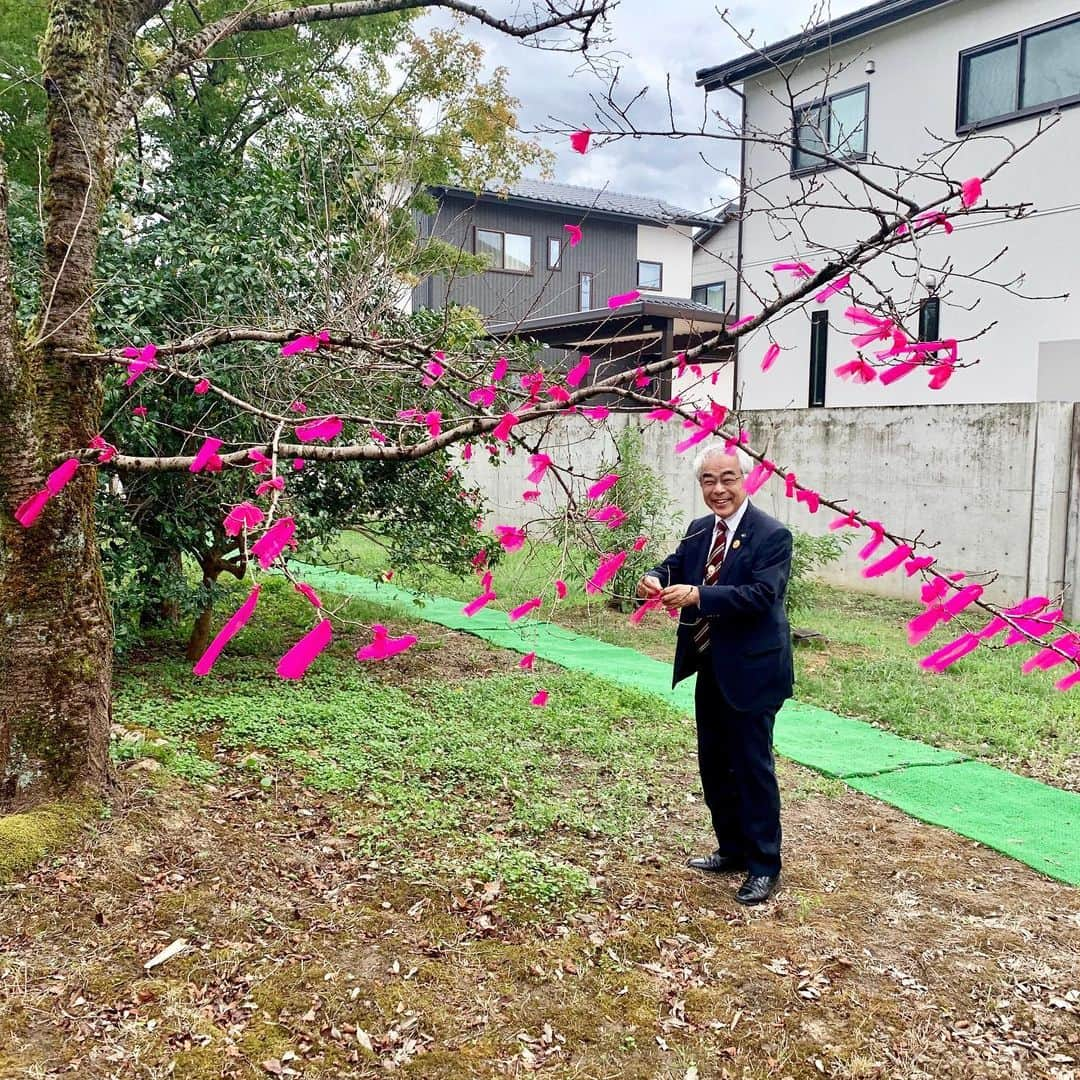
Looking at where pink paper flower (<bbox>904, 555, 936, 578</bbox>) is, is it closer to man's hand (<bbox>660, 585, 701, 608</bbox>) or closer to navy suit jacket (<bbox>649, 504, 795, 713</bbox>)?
navy suit jacket (<bbox>649, 504, 795, 713</bbox>)

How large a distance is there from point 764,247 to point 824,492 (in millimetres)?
4374

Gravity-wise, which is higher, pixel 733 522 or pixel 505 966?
pixel 733 522

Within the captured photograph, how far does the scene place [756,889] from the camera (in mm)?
3096

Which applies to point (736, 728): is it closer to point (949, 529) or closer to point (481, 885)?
point (481, 885)

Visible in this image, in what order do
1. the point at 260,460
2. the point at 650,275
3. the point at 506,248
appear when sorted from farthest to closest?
the point at 650,275
the point at 506,248
the point at 260,460

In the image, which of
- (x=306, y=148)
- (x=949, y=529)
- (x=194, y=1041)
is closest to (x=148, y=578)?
(x=306, y=148)

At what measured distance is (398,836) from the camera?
3.44 meters

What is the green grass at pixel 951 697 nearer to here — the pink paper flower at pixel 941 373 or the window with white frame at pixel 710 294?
the pink paper flower at pixel 941 373

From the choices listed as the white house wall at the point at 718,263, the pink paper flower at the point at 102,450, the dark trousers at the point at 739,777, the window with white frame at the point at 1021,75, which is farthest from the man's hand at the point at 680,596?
the white house wall at the point at 718,263

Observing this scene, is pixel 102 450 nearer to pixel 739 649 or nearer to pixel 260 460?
pixel 260 460

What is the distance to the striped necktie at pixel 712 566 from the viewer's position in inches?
124

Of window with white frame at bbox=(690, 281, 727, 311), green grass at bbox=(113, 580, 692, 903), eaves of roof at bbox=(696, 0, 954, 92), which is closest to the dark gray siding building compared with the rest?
window with white frame at bbox=(690, 281, 727, 311)

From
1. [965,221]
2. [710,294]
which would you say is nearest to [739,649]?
[965,221]

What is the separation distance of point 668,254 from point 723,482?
58.3 ft
